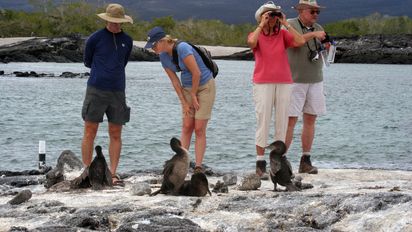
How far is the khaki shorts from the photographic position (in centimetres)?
831

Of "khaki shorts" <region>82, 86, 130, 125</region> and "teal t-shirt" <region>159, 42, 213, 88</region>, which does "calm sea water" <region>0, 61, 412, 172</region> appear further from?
"teal t-shirt" <region>159, 42, 213, 88</region>

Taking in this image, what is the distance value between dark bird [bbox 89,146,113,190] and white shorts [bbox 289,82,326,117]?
2.19 m

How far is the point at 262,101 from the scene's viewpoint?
842 cm

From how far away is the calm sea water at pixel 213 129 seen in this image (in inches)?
606

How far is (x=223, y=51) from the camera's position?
393 ft

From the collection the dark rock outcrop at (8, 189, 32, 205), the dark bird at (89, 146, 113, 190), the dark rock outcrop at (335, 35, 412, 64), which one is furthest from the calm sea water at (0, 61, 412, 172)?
the dark rock outcrop at (335, 35, 412, 64)

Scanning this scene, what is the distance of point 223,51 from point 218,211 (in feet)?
373

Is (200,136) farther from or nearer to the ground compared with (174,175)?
farther from the ground

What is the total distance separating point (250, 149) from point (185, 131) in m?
8.88

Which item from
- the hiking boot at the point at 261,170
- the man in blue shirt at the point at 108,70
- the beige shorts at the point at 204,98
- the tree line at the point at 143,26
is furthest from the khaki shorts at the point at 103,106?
the tree line at the point at 143,26

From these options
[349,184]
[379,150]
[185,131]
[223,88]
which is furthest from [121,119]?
[223,88]

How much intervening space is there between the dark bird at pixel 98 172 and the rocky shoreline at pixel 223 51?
72867 millimetres

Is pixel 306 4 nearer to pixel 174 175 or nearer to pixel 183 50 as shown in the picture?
pixel 183 50

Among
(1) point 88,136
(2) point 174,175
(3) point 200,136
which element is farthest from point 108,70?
(2) point 174,175
